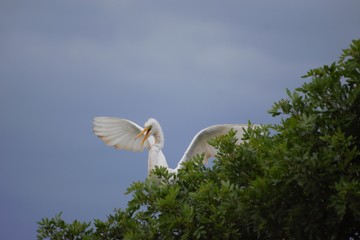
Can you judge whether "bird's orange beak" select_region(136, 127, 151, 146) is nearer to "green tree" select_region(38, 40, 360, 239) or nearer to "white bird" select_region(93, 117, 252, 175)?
"white bird" select_region(93, 117, 252, 175)

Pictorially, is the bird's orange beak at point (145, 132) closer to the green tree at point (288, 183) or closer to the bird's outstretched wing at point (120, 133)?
the bird's outstretched wing at point (120, 133)

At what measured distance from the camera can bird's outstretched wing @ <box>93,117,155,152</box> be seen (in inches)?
485

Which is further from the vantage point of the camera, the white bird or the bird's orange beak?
the bird's orange beak

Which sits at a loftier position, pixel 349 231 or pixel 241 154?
pixel 241 154

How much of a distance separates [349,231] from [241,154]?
1360 millimetres


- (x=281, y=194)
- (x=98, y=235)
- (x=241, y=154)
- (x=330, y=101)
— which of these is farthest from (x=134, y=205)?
(x=330, y=101)

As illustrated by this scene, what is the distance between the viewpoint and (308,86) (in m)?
6.34

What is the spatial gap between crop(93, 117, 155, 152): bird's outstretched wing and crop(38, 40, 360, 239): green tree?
4993mm

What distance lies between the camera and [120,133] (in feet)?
40.6

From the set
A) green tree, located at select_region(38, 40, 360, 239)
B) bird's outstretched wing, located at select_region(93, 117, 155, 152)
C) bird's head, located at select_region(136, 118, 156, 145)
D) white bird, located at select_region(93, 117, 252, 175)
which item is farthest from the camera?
bird's outstretched wing, located at select_region(93, 117, 155, 152)

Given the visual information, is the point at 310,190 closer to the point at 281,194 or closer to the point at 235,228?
the point at 281,194

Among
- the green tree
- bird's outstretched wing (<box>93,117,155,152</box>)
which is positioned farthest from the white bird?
the green tree

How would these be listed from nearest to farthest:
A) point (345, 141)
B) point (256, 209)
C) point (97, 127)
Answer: point (345, 141) → point (256, 209) → point (97, 127)

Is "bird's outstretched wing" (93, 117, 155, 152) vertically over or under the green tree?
over
